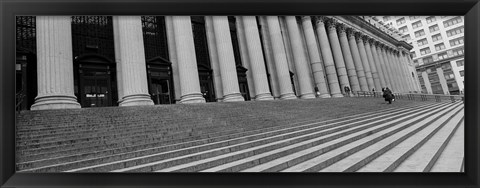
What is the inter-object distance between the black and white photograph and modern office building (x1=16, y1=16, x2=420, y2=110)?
0.24 feet

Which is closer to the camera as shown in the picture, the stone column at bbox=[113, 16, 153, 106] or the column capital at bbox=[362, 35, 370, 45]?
the stone column at bbox=[113, 16, 153, 106]

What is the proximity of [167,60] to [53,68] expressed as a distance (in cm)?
783

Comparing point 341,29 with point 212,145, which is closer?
point 212,145

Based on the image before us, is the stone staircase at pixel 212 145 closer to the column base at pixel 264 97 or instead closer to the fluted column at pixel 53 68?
the fluted column at pixel 53 68

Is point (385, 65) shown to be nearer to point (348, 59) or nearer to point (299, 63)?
point (348, 59)

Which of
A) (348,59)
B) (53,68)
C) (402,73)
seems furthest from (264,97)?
(402,73)

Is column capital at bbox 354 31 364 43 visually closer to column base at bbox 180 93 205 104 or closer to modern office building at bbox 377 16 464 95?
modern office building at bbox 377 16 464 95

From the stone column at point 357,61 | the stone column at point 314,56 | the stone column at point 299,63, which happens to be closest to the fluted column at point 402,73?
the stone column at point 357,61

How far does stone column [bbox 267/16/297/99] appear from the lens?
2141 cm

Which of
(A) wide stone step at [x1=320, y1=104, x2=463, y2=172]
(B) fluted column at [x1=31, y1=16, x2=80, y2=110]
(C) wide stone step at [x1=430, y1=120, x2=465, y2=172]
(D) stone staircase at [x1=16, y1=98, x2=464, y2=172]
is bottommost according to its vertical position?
(C) wide stone step at [x1=430, y1=120, x2=465, y2=172]

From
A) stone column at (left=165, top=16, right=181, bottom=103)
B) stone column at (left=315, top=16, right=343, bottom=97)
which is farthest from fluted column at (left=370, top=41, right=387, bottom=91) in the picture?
stone column at (left=165, top=16, right=181, bottom=103)
